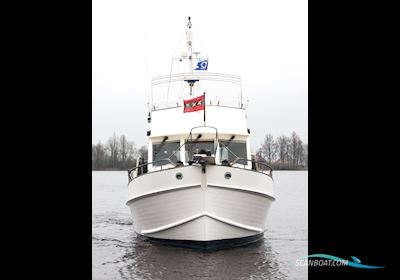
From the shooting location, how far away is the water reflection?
12109 millimetres

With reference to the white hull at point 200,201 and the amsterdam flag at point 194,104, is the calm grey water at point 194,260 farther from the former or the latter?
the amsterdam flag at point 194,104

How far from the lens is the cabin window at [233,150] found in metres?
16.1

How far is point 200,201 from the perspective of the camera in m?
13.7

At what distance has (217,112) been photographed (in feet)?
54.6

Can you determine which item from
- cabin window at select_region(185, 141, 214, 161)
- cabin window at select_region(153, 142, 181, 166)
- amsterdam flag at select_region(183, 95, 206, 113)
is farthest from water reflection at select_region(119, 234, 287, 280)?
amsterdam flag at select_region(183, 95, 206, 113)

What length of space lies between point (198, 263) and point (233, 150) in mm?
5050

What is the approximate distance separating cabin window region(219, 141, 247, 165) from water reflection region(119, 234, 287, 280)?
10.7 ft
